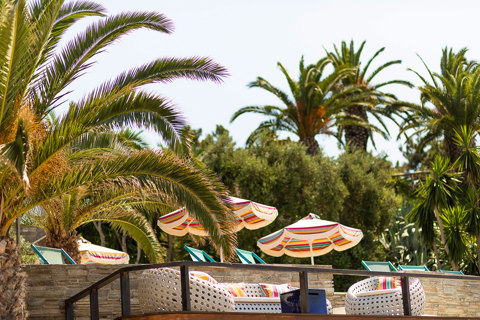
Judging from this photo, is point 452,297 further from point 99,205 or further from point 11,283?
point 11,283

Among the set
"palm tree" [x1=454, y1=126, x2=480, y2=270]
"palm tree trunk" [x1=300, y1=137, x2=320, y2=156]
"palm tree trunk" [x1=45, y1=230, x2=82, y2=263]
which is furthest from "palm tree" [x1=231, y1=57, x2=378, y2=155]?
"palm tree trunk" [x1=45, y1=230, x2=82, y2=263]

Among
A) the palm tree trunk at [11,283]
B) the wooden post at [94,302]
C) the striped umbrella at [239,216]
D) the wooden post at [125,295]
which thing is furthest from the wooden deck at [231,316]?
the striped umbrella at [239,216]

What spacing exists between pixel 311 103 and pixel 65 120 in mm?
21317

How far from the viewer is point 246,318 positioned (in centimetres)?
920

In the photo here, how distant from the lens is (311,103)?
30.9m

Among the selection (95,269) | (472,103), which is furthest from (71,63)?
(472,103)

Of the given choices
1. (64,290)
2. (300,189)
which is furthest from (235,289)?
(300,189)

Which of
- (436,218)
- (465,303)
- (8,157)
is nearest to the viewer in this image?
(8,157)

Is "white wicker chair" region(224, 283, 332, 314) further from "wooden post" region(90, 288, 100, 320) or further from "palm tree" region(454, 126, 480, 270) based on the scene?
"palm tree" region(454, 126, 480, 270)

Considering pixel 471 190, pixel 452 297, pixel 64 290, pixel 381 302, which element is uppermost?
pixel 471 190

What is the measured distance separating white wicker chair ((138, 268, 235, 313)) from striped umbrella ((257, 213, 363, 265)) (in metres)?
7.54

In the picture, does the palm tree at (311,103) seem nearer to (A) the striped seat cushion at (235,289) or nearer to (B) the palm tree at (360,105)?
(B) the palm tree at (360,105)

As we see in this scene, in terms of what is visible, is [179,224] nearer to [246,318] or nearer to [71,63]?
[71,63]

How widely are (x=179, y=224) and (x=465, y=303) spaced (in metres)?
6.51
